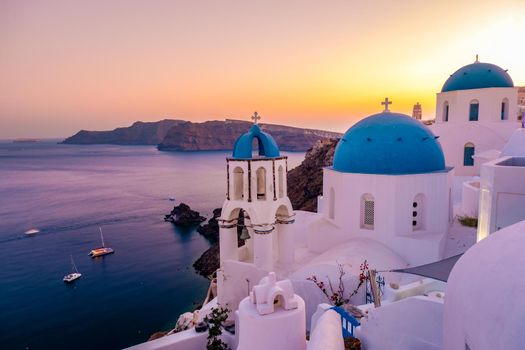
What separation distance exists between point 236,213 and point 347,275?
446cm

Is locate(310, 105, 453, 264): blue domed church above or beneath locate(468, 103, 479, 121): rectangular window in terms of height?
beneath

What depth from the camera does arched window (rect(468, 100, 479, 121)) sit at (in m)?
20.7

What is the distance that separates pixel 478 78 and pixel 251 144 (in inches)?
643

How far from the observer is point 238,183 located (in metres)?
12.6

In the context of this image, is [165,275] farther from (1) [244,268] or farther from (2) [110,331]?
(1) [244,268]

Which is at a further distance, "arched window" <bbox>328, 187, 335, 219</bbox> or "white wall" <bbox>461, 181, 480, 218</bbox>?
"white wall" <bbox>461, 181, 480, 218</bbox>

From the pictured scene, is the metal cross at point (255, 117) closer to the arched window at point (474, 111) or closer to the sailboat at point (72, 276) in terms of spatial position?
the arched window at point (474, 111)

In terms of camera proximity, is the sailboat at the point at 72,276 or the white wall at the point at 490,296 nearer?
the white wall at the point at 490,296

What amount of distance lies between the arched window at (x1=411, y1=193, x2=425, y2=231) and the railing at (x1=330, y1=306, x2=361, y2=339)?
6.17 metres

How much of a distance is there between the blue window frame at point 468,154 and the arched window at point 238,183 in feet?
51.6

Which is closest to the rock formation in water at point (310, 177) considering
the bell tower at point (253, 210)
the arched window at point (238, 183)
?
the bell tower at point (253, 210)

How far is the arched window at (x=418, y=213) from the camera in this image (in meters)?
12.3

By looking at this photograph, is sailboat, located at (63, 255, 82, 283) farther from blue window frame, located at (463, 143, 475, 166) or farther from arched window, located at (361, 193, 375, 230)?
blue window frame, located at (463, 143, 475, 166)

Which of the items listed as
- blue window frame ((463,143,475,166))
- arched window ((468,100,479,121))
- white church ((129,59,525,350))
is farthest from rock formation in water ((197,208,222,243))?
arched window ((468,100,479,121))
